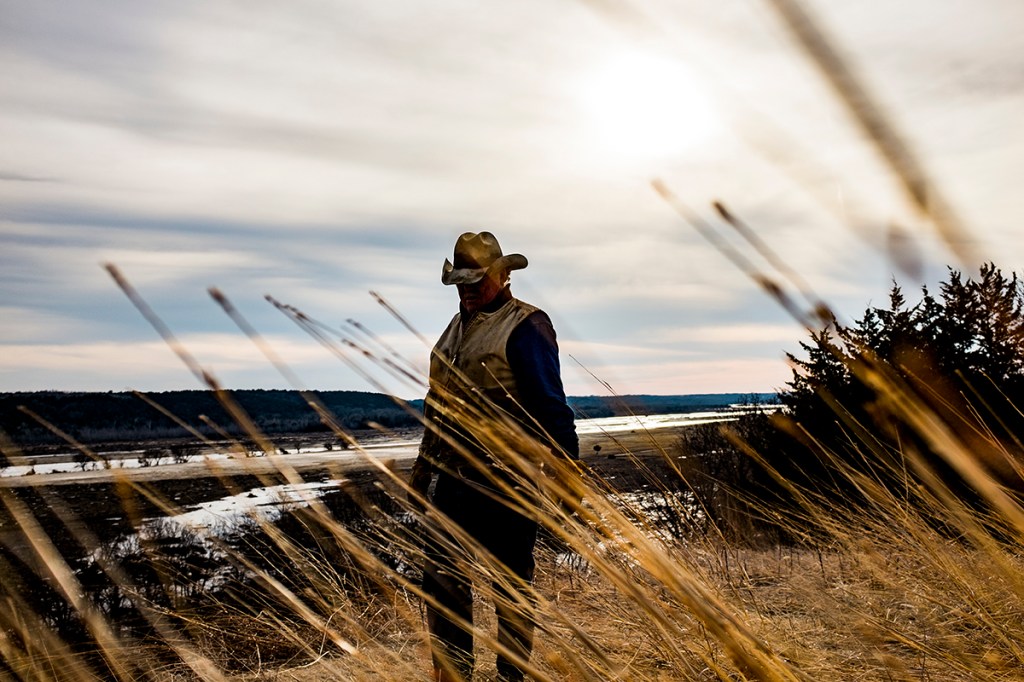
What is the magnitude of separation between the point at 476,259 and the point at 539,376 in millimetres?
522

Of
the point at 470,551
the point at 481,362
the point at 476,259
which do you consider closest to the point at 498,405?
the point at 481,362

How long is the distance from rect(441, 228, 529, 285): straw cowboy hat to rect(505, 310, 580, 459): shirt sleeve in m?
0.26

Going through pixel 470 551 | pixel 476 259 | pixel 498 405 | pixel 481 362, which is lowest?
pixel 470 551

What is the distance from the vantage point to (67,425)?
65.9 metres

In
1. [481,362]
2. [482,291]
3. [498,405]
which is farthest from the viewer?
[482,291]

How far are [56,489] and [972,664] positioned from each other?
28.9 metres

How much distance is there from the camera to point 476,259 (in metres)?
2.76

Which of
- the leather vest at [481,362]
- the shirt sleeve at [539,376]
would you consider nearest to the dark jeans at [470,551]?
the leather vest at [481,362]

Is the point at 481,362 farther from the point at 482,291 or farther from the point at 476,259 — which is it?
the point at 476,259

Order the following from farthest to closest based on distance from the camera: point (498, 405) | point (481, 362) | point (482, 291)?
1. point (482, 291)
2. point (481, 362)
3. point (498, 405)

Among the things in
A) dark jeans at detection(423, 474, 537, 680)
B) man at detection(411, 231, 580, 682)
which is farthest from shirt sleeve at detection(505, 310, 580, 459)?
dark jeans at detection(423, 474, 537, 680)

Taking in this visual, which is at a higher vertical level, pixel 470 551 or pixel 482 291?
pixel 482 291

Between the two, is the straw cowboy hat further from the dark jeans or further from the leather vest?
the dark jeans

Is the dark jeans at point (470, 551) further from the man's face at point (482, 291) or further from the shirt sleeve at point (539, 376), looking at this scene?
the man's face at point (482, 291)
